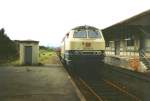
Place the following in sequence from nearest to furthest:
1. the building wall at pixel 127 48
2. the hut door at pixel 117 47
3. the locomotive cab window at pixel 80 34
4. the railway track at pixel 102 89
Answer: the railway track at pixel 102 89, the locomotive cab window at pixel 80 34, the building wall at pixel 127 48, the hut door at pixel 117 47

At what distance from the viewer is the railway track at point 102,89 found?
1290 cm

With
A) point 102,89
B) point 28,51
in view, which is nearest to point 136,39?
point 28,51

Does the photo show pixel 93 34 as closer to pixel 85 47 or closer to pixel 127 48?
pixel 85 47

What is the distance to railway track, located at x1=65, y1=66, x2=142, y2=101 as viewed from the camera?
12898 mm

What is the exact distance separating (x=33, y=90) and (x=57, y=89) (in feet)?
3.35

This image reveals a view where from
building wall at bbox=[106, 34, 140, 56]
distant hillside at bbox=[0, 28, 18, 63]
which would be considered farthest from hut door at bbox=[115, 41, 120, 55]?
distant hillside at bbox=[0, 28, 18, 63]

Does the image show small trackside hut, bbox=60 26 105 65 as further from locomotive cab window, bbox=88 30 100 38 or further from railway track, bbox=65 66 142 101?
railway track, bbox=65 66 142 101

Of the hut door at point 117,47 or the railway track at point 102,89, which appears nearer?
the railway track at point 102,89

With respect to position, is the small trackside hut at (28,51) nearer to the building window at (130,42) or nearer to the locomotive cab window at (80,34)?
the building window at (130,42)

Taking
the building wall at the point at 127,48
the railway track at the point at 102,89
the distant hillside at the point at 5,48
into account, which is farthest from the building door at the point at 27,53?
the distant hillside at the point at 5,48

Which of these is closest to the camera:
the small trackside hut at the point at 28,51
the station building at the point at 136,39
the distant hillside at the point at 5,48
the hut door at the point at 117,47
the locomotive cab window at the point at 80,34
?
the locomotive cab window at the point at 80,34

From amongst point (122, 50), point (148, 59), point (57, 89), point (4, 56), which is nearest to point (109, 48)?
point (122, 50)

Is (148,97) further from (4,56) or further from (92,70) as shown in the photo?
(4,56)

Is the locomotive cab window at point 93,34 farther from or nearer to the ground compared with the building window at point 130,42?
farther from the ground
